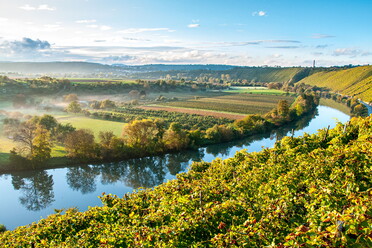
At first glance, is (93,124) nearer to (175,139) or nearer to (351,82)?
(175,139)

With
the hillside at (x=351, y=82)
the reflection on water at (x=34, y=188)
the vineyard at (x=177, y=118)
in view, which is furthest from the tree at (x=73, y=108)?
the hillside at (x=351, y=82)

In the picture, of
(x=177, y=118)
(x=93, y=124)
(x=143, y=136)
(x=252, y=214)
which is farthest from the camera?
(x=177, y=118)

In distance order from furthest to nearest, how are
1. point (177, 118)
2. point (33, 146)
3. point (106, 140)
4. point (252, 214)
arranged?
point (177, 118) → point (106, 140) → point (33, 146) → point (252, 214)

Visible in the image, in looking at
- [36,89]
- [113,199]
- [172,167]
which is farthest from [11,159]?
[36,89]

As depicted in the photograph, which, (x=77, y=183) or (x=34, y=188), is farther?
(x=77, y=183)

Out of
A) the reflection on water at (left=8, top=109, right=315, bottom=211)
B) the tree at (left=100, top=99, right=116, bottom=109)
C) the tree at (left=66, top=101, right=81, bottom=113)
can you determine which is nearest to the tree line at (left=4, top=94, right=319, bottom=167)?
the reflection on water at (left=8, top=109, right=315, bottom=211)

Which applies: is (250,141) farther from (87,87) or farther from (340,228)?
(87,87)

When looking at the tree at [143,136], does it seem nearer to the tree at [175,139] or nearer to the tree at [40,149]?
the tree at [175,139]

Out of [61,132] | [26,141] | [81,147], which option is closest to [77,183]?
[81,147]
